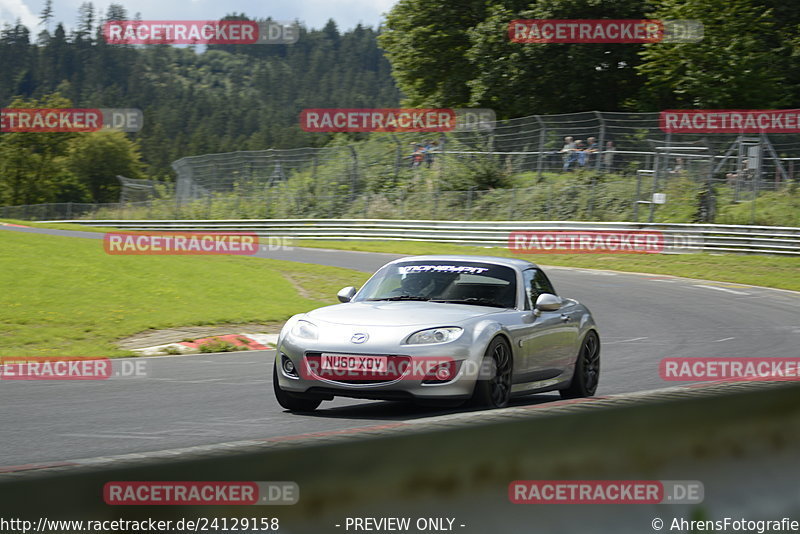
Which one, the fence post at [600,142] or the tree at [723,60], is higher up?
the tree at [723,60]

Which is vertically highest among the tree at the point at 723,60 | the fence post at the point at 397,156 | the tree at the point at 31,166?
the tree at the point at 723,60

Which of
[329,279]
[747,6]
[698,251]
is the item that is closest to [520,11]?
[747,6]

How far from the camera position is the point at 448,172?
127ft

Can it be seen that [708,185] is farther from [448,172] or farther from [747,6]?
[747,6]

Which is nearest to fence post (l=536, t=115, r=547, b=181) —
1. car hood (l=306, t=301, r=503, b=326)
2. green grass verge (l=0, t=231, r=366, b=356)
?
green grass verge (l=0, t=231, r=366, b=356)

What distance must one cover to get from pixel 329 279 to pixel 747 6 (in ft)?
87.7

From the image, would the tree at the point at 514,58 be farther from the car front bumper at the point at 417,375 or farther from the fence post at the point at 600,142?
the car front bumper at the point at 417,375

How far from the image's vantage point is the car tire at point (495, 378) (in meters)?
7.86

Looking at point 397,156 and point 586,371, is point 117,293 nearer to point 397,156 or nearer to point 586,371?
point 586,371
